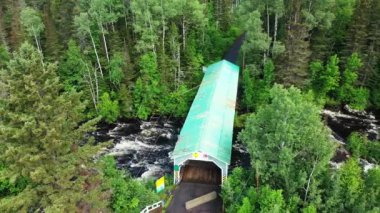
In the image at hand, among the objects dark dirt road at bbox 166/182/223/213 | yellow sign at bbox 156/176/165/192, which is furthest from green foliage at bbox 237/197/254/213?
yellow sign at bbox 156/176/165/192

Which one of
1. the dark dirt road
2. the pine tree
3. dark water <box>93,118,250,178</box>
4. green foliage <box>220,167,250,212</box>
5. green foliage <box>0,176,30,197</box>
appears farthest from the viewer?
dark water <box>93,118,250,178</box>

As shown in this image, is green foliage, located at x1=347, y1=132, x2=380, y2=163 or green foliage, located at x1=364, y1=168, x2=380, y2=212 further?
green foliage, located at x1=347, y1=132, x2=380, y2=163

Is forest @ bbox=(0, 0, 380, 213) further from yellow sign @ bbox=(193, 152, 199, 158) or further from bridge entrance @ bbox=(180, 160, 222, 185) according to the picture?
yellow sign @ bbox=(193, 152, 199, 158)

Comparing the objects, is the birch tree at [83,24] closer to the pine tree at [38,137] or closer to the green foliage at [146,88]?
the green foliage at [146,88]

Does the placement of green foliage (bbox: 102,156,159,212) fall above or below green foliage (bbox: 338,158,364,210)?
below

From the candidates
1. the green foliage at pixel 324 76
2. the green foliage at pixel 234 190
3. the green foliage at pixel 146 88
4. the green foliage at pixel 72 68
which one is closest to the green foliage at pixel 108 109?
the green foliage at pixel 146 88

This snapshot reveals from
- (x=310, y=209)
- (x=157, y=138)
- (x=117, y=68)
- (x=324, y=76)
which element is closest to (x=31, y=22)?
(x=117, y=68)

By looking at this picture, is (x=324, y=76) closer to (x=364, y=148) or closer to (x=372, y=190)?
(x=364, y=148)
